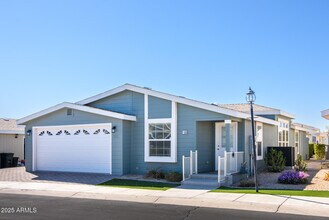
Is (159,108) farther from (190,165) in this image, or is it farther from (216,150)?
(216,150)

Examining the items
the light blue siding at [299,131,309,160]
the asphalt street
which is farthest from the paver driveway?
the light blue siding at [299,131,309,160]

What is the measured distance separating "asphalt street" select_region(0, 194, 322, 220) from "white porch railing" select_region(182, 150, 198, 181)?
4.86 meters

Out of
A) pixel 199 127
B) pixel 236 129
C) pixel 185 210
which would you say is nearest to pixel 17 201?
pixel 185 210

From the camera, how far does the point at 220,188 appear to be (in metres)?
14.3

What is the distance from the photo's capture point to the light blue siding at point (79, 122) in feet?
59.4

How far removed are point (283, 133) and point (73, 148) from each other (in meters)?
13.2

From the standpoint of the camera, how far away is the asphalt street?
9.19 meters

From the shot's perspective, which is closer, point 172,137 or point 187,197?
point 187,197

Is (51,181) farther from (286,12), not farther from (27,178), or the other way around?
(286,12)

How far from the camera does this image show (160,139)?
17953 mm

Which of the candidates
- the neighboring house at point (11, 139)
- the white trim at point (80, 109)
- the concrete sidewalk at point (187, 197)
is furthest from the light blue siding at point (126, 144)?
the neighboring house at point (11, 139)

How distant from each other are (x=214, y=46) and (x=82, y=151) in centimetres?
836

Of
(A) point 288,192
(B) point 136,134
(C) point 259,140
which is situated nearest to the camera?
(A) point 288,192

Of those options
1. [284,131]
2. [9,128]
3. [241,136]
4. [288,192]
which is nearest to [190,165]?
[241,136]
